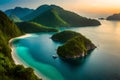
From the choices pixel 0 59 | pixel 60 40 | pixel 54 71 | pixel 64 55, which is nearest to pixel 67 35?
pixel 60 40

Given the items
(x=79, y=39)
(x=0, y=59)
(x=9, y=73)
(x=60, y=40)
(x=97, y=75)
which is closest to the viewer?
(x=9, y=73)

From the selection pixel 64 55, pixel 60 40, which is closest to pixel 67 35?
pixel 60 40

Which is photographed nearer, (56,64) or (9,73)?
(9,73)

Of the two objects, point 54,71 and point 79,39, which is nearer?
point 54,71

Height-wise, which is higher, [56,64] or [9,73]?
[9,73]

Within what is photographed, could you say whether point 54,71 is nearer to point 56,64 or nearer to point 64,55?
point 56,64

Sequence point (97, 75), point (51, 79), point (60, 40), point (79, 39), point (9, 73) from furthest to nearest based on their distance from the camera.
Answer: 1. point (60, 40)
2. point (79, 39)
3. point (97, 75)
4. point (51, 79)
5. point (9, 73)

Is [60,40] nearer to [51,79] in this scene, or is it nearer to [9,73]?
[51,79]

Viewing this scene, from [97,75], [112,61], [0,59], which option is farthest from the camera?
[112,61]

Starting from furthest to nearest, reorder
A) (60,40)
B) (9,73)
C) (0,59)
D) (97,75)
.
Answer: (60,40)
(97,75)
(0,59)
(9,73)
